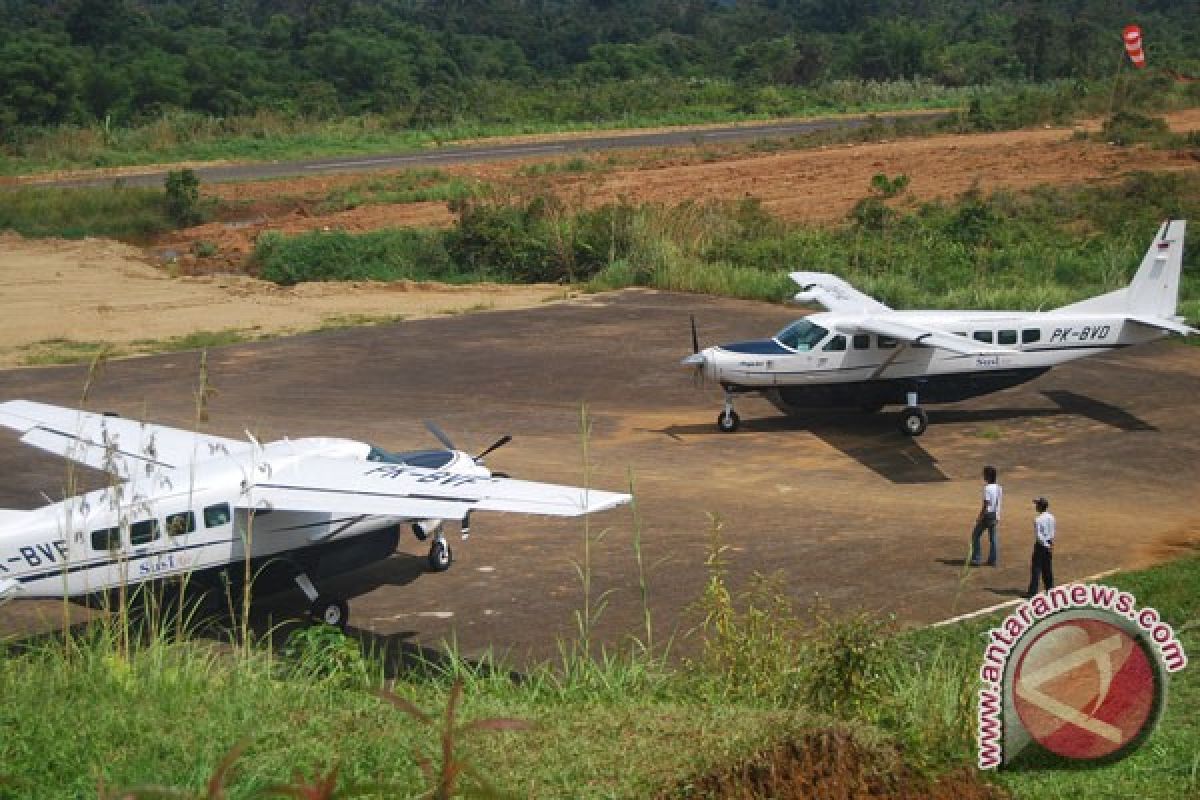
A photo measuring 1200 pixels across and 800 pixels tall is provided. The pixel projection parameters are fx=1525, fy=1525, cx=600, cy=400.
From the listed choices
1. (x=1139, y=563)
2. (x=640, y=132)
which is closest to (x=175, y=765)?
(x=1139, y=563)

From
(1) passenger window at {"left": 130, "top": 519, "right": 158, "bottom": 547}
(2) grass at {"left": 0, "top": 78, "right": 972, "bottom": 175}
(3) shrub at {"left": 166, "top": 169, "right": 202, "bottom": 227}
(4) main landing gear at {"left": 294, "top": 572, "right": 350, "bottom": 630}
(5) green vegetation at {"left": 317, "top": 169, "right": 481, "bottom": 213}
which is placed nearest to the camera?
(1) passenger window at {"left": 130, "top": 519, "right": 158, "bottom": 547}

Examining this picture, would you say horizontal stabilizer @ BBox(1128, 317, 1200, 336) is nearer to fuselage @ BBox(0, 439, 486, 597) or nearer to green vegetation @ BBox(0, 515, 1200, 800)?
fuselage @ BBox(0, 439, 486, 597)

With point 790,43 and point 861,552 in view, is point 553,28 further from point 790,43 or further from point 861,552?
point 861,552

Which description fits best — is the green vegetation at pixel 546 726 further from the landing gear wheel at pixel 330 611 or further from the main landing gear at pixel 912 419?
the main landing gear at pixel 912 419

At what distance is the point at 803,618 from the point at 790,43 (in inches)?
3529

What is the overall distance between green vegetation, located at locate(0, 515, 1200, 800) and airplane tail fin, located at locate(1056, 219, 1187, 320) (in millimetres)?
15291

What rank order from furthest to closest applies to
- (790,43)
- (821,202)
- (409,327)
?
(790,43) → (821,202) → (409,327)

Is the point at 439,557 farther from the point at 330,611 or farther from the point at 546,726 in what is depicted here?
the point at 546,726

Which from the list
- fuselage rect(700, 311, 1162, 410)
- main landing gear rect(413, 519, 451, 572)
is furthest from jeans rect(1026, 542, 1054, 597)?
fuselage rect(700, 311, 1162, 410)

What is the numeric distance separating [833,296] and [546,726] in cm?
2126

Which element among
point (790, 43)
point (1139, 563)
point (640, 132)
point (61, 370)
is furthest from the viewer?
point (790, 43)

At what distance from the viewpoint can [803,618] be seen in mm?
16516

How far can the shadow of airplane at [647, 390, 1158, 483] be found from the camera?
79.5 ft

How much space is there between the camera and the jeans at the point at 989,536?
59.2 feet
